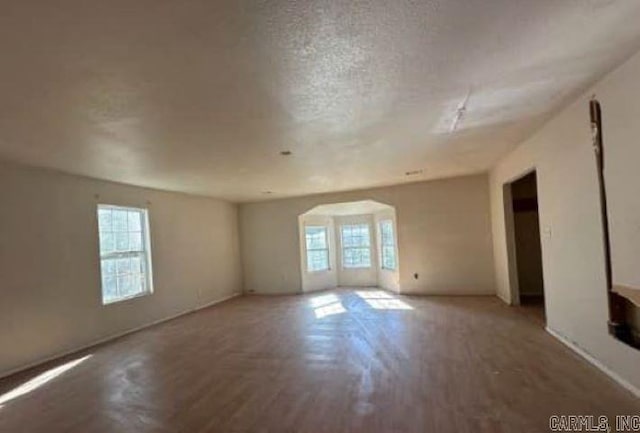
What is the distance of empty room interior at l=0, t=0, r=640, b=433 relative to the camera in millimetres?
2045

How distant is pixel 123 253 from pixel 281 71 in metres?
4.96

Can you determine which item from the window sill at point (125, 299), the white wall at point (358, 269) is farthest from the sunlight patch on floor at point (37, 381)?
the white wall at point (358, 269)

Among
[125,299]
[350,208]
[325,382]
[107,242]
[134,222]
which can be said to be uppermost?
[350,208]

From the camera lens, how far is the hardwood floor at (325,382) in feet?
9.18

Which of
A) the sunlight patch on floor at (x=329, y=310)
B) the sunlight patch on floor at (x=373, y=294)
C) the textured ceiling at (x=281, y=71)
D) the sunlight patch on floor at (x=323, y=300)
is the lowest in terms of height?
the sunlight patch on floor at (x=373, y=294)

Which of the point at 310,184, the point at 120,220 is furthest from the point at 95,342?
the point at 310,184

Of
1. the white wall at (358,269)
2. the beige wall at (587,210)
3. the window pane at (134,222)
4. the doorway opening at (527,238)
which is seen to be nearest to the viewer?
the beige wall at (587,210)

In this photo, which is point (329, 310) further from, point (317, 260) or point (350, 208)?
point (350, 208)

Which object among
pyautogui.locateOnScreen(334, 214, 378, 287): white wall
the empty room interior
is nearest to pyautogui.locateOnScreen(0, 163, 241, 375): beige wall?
the empty room interior

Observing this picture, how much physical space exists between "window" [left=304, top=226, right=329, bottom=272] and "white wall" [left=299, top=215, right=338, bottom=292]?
93 millimetres

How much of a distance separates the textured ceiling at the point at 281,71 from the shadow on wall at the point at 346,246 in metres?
4.81

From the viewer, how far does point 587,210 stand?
3453 mm

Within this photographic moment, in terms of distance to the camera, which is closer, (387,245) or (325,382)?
(325,382)

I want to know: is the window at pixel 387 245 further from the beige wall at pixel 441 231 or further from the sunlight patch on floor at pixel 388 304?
the sunlight patch on floor at pixel 388 304
